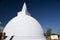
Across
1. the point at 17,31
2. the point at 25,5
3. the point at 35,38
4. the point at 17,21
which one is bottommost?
the point at 35,38

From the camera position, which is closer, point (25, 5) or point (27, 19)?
point (27, 19)

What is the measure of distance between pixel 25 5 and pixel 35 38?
10.9 m

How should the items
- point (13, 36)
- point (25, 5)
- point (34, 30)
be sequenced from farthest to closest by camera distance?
point (25, 5)
point (34, 30)
point (13, 36)

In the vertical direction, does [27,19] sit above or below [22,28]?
above

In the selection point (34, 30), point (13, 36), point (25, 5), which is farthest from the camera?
point (25, 5)

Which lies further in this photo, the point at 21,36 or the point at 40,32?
the point at 40,32

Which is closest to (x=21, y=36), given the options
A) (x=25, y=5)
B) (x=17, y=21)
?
(x=17, y=21)

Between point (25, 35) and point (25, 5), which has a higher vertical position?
point (25, 5)

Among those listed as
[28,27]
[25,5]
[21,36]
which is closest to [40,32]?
[28,27]

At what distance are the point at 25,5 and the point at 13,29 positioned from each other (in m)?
9.92

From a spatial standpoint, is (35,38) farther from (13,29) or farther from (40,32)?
(13,29)

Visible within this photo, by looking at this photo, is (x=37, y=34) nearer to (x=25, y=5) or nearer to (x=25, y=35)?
(x=25, y=35)

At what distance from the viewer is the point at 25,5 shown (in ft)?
94.7

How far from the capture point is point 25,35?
66.5 feet
